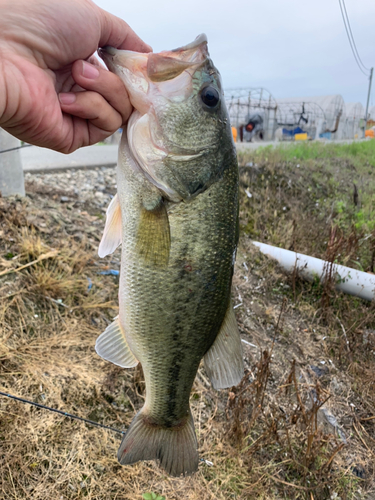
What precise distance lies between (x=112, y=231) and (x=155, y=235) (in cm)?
32

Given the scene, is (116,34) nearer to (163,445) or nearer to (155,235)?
(155,235)

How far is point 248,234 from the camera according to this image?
253 inches

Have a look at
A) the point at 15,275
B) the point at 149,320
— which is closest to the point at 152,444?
the point at 149,320

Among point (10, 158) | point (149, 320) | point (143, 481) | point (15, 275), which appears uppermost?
point (10, 158)

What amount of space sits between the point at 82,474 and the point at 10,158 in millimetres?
3262

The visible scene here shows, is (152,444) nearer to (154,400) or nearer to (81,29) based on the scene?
(154,400)

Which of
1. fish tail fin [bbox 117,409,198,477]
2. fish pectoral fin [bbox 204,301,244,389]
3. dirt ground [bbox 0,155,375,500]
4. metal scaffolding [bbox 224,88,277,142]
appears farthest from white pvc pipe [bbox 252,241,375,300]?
metal scaffolding [bbox 224,88,277,142]

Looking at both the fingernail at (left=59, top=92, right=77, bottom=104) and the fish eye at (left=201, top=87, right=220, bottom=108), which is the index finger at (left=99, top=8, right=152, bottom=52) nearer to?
the fingernail at (left=59, top=92, right=77, bottom=104)

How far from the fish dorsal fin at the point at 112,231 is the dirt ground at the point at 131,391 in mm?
1768

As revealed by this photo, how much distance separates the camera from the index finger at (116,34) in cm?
159

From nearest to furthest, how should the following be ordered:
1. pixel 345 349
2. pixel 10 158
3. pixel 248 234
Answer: pixel 10 158, pixel 345 349, pixel 248 234

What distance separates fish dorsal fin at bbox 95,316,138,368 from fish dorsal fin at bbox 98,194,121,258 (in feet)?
1.14

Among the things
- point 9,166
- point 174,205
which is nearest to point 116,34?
point 174,205

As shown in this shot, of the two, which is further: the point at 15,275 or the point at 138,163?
the point at 15,275
